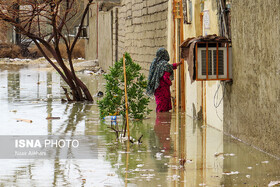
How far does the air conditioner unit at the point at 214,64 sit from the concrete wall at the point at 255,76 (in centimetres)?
17

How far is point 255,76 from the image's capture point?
916 centimetres

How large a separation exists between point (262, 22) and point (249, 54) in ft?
2.58

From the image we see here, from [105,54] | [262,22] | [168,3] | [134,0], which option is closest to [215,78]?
[262,22]

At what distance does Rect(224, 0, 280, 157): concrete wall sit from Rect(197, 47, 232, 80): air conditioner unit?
172 mm

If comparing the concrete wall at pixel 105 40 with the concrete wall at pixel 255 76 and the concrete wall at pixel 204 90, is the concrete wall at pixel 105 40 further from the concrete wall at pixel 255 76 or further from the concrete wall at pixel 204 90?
the concrete wall at pixel 255 76

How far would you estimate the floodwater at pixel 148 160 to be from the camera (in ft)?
23.4

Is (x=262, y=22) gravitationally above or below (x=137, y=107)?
above

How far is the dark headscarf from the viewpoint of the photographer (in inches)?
540

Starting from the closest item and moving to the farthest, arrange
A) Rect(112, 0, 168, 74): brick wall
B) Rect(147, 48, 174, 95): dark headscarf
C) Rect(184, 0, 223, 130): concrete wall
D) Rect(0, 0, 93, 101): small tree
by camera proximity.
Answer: Rect(184, 0, 223, 130): concrete wall, Rect(147, 48, 174, 95): dark headscarf, Rect(0, 0, 93, 101): small tree, Rect(112, 0, 168, 74): brick wall

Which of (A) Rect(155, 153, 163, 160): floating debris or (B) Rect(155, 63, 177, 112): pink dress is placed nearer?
(A) Rect(155, 153, 163, 160): floating debris

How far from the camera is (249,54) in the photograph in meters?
9.44

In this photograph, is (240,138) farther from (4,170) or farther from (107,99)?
(4,170)

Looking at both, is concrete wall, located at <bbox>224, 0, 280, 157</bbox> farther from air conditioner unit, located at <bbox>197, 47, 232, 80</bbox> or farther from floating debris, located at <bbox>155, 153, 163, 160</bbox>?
floating debris, located at <bbox>155, 153, 163, 160</bbox>

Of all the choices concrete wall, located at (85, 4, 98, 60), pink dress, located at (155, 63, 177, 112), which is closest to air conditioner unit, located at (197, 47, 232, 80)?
pink dress, located at (155, 63, 177, 112)
